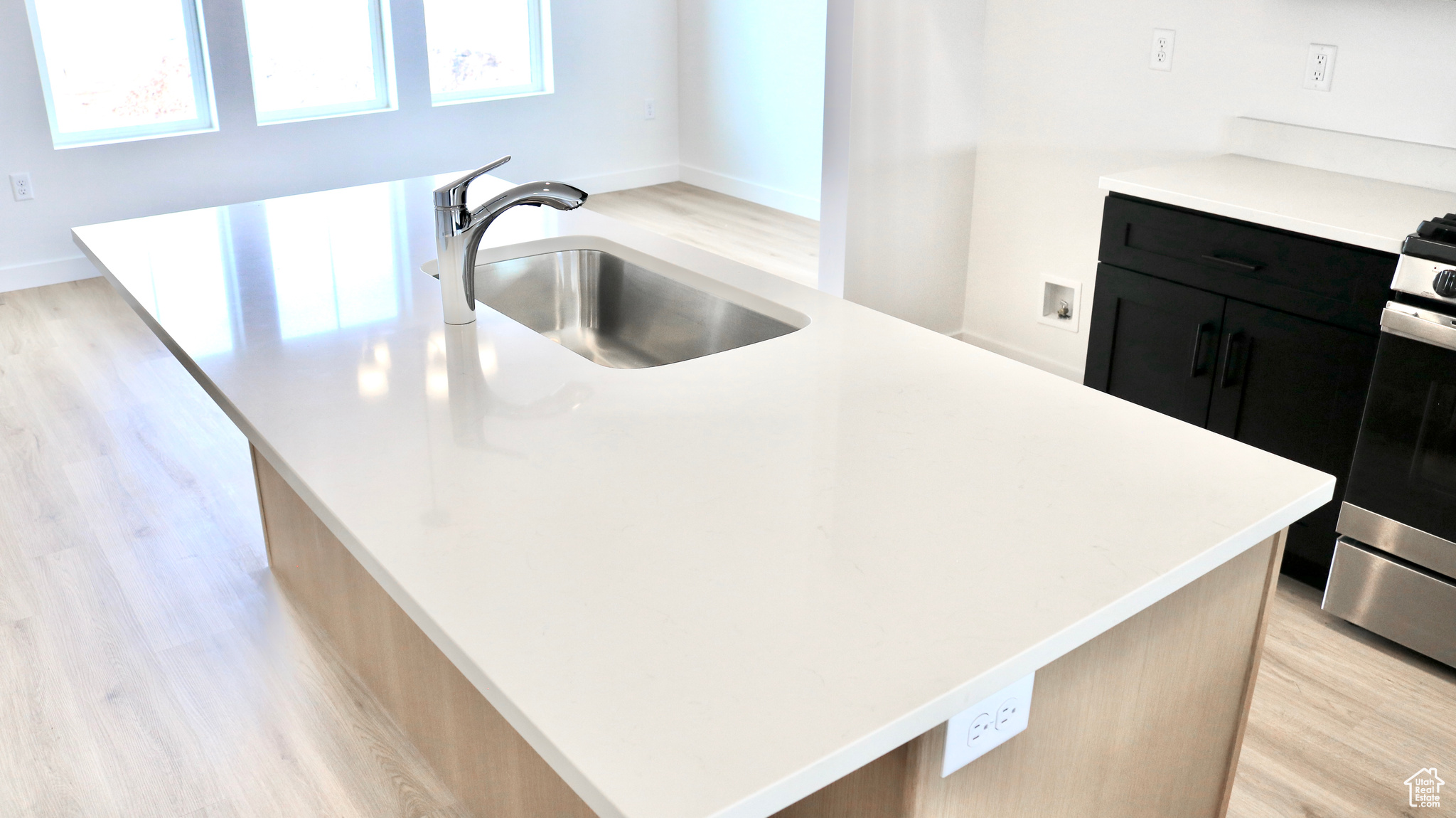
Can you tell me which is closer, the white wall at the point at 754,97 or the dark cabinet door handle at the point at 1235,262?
the dark cabinet door handle at the point at 1235,262

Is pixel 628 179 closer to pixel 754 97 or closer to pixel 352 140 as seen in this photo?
pixel 754 97

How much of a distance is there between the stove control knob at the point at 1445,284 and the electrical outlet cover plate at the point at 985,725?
1.58 meters

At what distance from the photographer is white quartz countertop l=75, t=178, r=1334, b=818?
2.99 ft

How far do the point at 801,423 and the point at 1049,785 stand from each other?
1.72 ft

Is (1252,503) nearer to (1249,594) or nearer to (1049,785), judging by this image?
(1249,594)

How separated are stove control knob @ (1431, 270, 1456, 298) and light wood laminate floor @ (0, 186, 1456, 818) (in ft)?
2.69

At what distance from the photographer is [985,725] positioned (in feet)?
3.46

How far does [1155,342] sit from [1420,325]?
0.74m

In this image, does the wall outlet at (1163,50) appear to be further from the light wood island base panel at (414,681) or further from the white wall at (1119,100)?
the light wood island base panel at (414,681)

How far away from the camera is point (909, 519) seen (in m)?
1.19

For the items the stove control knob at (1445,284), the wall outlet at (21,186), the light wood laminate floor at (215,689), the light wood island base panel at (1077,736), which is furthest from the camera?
the wall outlet at (21,186)

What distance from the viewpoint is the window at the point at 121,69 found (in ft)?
15.7

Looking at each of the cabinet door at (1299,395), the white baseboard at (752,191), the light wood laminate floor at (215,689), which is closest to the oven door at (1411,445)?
the cabinet door at (1299,395)

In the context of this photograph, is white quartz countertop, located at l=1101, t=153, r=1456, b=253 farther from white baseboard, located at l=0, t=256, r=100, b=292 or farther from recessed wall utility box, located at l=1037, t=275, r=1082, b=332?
white baseboard, located at l=0, t=256, r=100, b=292
